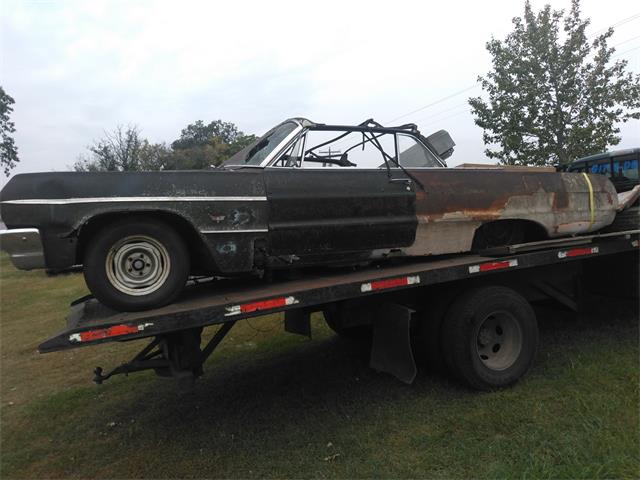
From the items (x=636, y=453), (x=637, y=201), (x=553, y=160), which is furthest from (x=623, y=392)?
(x=553, y=160)

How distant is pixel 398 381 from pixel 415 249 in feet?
4.00

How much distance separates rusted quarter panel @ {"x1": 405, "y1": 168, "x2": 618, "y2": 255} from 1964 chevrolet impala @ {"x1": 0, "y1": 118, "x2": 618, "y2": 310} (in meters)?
0.01

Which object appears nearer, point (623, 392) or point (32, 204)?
point (32, 204)

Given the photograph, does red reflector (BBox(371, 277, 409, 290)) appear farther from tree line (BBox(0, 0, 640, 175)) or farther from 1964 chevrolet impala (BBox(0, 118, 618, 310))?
tree line (BBox(0, 0, 640, 175))

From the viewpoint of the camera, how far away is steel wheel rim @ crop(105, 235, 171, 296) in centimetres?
308

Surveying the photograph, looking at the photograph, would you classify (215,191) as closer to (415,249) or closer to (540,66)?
(415,249)

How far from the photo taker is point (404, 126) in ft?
14.6

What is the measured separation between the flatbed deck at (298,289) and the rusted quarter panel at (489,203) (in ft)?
0.59

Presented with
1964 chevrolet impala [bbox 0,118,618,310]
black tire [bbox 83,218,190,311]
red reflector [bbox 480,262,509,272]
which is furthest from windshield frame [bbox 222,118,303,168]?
red reflector [bbox 480,262,509,272]

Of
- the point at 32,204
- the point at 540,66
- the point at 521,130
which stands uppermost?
the point at 540,66

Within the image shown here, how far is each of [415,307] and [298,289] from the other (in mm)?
1338

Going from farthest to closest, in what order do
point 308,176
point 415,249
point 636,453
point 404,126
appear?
point 404,126, point 415,249, point 308,176, point 636,453

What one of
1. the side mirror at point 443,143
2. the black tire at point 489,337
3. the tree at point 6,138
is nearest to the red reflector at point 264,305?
the black tire at point 489,337

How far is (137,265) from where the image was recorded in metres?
3.13
